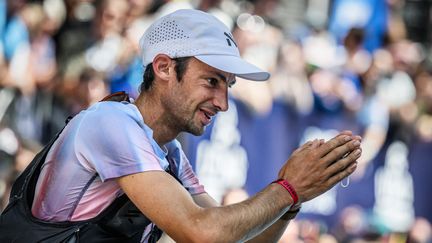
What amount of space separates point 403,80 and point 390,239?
163 cm

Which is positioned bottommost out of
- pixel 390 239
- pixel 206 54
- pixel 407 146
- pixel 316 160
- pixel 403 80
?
pixel 390 239

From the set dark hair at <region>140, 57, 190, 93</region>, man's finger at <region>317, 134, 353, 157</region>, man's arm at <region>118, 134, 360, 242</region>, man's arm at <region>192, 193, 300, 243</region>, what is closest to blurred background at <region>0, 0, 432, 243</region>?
man's arm at <region>192, 193, 300, 243</region>

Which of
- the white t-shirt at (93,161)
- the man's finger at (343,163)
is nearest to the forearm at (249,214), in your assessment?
the man's finger at (343,163)

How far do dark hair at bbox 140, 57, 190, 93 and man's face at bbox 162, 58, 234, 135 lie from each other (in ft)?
0.05

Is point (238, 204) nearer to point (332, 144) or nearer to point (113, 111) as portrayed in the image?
point (332, 144)

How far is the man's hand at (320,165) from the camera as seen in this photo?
3.18m

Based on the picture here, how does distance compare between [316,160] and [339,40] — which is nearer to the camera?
[316,160]

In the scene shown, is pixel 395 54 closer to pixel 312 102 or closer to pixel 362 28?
pixel 362 28

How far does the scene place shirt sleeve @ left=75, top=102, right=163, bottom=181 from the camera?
312cm

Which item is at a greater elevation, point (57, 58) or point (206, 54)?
point (206, 54)

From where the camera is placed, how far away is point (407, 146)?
9219mm

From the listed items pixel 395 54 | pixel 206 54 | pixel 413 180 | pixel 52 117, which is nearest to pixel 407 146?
pixel 413 180

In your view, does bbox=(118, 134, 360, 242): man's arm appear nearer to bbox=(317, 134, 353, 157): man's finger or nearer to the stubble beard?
bbox=(317, 134, 353, 157): man's finger

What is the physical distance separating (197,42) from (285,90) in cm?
488
